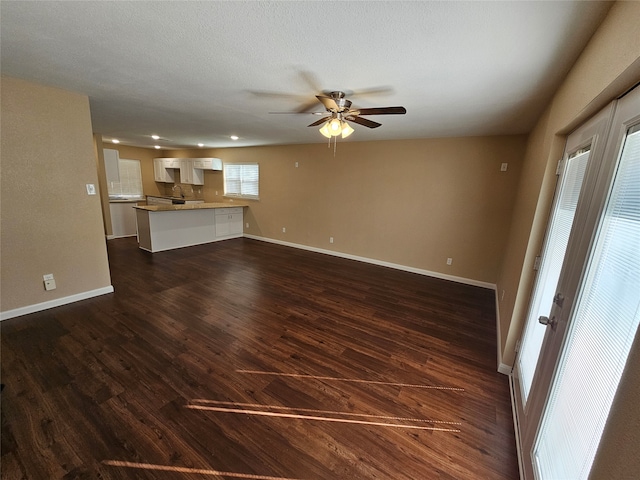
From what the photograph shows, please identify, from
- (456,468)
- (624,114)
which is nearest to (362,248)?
(456,468)

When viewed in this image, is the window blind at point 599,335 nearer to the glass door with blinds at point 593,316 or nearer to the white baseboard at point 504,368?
the glass door with blinds at point 593,316

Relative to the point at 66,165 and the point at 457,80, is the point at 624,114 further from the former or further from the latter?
the point at 66,165

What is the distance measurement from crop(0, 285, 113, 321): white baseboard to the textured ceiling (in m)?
2.27

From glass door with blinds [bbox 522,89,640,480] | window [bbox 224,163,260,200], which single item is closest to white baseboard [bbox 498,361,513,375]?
glass door with blinds [bbox 522,89,640,480]

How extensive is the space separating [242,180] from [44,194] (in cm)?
434

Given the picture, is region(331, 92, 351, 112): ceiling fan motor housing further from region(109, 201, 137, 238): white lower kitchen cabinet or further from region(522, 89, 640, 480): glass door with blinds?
region(109, 201, 137, 238): white lower kitchen cabinet

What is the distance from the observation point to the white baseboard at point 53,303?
2.61 m

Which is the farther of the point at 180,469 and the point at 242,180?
the point at 242,180

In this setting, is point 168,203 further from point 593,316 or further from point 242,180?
point 593,316

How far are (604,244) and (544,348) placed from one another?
2.34ft

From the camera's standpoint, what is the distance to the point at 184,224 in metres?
5.42

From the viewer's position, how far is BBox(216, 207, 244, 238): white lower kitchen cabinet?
20.2 feet

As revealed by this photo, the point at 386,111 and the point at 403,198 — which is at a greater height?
the point at 386,111

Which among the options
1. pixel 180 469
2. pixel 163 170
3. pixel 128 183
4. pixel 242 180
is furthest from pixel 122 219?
pixel 180 469
